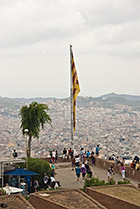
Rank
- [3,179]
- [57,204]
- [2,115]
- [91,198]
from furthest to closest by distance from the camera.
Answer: [2,115] < [3,179] < [91,198] < [57,204]

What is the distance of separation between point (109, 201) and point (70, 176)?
9.45 metres

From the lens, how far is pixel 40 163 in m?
25.0

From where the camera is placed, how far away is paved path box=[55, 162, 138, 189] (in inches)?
952

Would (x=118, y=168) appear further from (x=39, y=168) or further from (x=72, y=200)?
(x=72, y=200)

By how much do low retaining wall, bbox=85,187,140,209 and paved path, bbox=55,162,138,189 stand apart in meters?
5.06

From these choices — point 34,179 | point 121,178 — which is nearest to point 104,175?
point 121,178

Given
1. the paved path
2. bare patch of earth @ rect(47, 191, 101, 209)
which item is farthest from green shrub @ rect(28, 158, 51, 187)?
bare patch of earth @ rect(47, 191, 101, 209)

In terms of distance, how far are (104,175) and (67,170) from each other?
2965 millimetres

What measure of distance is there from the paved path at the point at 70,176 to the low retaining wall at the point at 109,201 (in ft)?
16.6

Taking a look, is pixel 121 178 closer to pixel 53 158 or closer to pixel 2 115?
pixel 53 158

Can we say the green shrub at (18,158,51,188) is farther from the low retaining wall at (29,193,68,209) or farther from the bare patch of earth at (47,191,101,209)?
the low retaining wall at (29,193,68,209)

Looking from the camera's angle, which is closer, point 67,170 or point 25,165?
point 25,165

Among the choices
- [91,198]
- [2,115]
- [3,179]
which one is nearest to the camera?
[91,198]

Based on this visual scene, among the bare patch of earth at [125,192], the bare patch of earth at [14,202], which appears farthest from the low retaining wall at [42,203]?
the bare patch of earth at [125,192]
